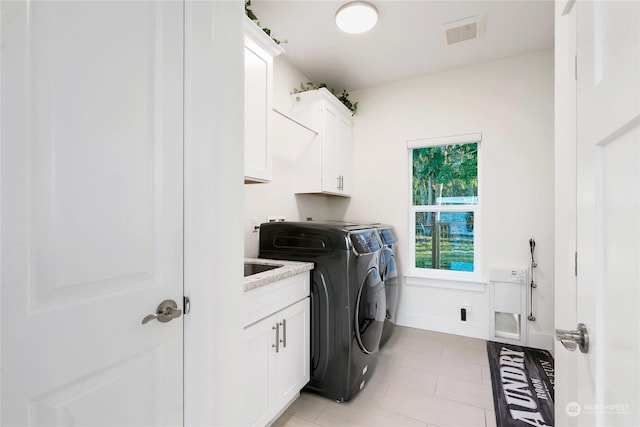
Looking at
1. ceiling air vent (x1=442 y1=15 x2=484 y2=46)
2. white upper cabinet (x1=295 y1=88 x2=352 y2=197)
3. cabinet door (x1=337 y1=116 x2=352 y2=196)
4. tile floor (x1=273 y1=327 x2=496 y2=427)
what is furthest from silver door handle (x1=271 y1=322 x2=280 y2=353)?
ceiling air vent (x1=442 y1=15 x2=484 y2=46)

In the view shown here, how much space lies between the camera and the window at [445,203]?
293 centimetres

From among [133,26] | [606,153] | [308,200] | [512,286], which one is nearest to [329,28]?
[308,200]

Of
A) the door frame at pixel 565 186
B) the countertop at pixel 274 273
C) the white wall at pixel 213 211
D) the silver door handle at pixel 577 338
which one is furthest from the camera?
the countertop at pixel 274 273

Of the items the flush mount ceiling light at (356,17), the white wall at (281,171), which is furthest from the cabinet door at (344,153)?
the flush mount ceiling light at (356,17)

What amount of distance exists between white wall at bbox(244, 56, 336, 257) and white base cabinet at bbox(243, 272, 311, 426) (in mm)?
712

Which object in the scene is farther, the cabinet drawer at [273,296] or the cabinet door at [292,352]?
the cabinet door at [292,352]

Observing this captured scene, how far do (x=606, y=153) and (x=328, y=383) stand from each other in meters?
1.82

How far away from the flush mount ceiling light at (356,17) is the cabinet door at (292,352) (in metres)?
1.98

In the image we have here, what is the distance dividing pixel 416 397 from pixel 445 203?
1891mm

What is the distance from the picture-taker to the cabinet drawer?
1.35 m

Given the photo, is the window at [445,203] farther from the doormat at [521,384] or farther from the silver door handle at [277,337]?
the silver door handle at [277,337]

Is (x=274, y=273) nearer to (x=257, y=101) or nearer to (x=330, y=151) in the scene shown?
(x=257, y=101)

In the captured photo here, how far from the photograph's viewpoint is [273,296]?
1.52 metres

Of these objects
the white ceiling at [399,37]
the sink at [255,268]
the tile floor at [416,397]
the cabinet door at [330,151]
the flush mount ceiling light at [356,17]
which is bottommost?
the tile floor at [416,397]
